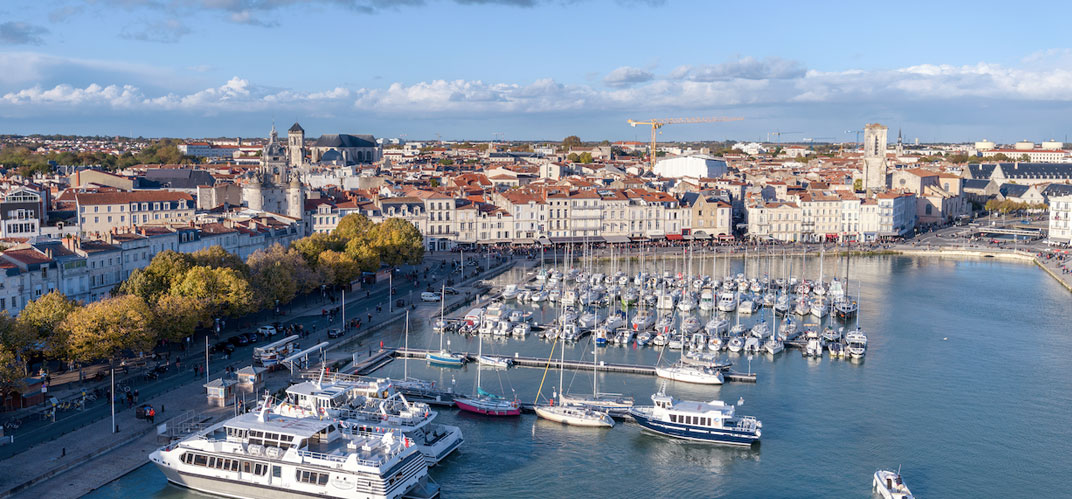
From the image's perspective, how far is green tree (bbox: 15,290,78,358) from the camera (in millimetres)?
22442

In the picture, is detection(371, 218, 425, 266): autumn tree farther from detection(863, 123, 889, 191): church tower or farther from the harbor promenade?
detection(863, 123, 889, 191): church tower

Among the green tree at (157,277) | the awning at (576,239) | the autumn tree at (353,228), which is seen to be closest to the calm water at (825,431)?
the green tree at (157,277)

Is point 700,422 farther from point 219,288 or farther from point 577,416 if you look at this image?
point 219,288

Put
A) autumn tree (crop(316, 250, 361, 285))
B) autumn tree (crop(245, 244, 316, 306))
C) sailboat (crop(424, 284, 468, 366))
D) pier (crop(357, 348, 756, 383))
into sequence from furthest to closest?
autumn tree (crop(316, 250, 361, 285)) → autumn tree (crop(245, 244, 316, 306)) → sailboat (crop(424, 284, 468, 366)) → pier (crop(357, 348, 756, 383))

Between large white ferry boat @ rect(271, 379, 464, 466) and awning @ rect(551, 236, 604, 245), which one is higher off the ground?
awning @ rect(551, 236, 604, 245)

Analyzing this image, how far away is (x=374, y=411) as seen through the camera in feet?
67.9

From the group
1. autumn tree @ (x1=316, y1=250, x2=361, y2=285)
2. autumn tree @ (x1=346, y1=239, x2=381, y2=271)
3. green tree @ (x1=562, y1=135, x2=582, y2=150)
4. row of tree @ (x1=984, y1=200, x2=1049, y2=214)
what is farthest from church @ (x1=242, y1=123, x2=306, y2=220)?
green tree @ (x1=562, y1=135, x2=582, y2=150)

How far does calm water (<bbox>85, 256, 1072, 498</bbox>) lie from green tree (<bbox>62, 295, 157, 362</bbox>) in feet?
17.5

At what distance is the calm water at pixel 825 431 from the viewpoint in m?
19.1

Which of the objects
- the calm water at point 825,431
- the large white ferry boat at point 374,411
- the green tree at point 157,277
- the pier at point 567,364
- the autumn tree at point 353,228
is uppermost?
the autumn tree at point 353,228

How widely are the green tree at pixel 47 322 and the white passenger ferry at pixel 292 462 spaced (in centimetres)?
632

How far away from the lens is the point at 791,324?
3259cm

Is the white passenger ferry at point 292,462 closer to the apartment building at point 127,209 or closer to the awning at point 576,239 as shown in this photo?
the apartment building at point 127,209

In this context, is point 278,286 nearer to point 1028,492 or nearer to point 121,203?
point 121,203
